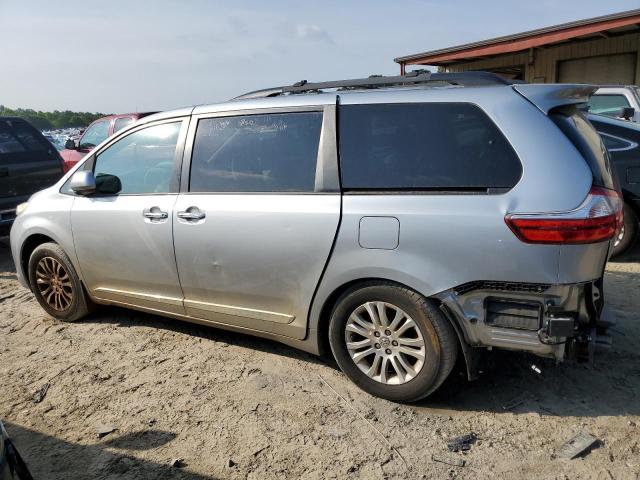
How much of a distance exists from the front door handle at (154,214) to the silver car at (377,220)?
1cm

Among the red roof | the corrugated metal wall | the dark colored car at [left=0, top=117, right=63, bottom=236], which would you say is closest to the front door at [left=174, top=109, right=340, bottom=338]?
the dark colored car at [left=0, top=117, right=63, bottom=236]

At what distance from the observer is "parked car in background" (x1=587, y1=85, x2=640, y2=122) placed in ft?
22.2

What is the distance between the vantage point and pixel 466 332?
284 centimetres

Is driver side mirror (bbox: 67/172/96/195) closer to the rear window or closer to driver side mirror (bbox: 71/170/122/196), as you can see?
driver side mirror (bbox: 71/170/122/196)

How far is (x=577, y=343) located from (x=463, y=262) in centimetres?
78

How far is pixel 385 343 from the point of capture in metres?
3.09

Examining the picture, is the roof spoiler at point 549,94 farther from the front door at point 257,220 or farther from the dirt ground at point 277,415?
the dirt ground at point 277,415

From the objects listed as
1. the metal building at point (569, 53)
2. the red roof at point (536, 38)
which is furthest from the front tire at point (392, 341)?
the red roof at point (536, 38)

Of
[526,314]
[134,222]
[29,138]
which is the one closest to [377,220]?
[526,314]

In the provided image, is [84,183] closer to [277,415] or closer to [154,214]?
[154,214]

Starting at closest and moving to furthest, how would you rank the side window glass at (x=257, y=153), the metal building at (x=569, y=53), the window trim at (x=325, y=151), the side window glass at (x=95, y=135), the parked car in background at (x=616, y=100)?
the window trim at (x=325, y=151) < the side window glass at (x=257, y=153) < the parked car in background at (x=616, y=100) < the side window glass at (x=95, y=135) < the metal building at (x=569, y=53)

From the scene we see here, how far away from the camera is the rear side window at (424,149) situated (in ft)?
9.14

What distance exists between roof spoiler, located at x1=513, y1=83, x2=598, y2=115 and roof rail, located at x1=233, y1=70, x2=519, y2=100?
16 centimetres

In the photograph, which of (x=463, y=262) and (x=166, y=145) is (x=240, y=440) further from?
(x=166, y=145)
